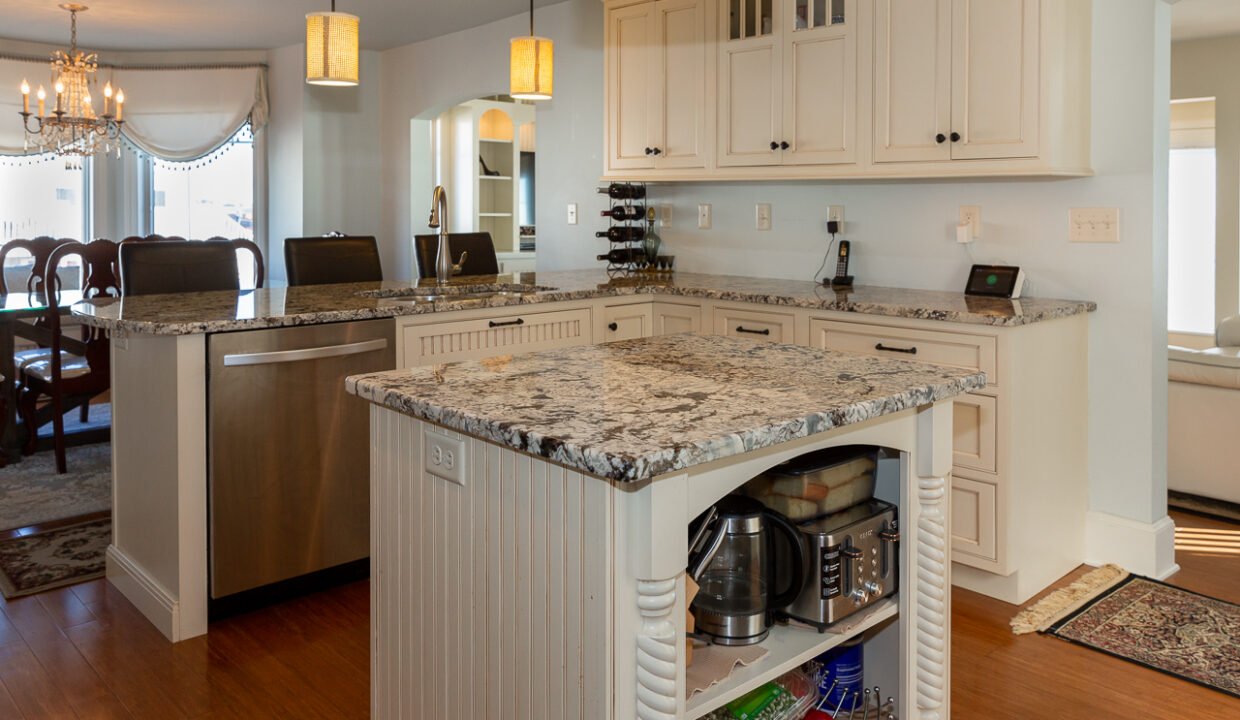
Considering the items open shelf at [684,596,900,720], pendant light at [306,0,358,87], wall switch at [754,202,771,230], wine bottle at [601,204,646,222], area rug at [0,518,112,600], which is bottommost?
area rug at [0,518,112,600]

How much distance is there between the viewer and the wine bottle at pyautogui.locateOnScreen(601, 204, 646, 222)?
15.3 ft

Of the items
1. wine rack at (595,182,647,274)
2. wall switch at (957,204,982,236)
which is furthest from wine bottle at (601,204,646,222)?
wall switch at (957,204,982,236)

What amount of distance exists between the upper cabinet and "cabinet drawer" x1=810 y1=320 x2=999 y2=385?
0.58m

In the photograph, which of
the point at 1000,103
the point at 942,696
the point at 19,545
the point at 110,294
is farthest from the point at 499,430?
the point at 110,294

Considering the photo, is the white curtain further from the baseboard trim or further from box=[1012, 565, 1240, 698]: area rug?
box=[1012, 565, 1240, 698]: area rug

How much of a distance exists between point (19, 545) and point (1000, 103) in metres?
3.69

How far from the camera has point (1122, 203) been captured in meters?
3.19

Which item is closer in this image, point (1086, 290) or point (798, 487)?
point (798, 487)

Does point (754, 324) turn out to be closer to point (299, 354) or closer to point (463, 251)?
point (463, 251)

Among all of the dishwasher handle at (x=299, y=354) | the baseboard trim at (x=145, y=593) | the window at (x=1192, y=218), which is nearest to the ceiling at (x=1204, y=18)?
the window at (x=1192, y=218)

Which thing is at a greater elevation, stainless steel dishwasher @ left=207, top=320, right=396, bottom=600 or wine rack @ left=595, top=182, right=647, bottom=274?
wine rack @ left=595, top=182, right=647, bottom=274

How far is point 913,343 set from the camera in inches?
123

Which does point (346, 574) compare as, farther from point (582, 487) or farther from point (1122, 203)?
point (1122, 203)

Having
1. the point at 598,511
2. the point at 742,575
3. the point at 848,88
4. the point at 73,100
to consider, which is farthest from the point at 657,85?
the point at 73,100
